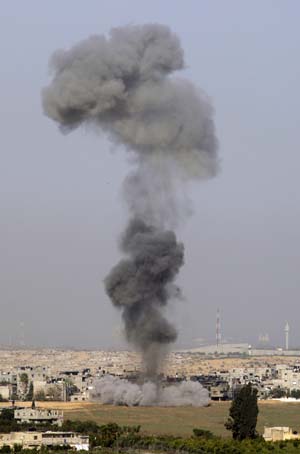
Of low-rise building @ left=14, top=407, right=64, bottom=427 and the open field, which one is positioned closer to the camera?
the open field

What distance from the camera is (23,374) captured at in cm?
10762

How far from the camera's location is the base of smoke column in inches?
2776

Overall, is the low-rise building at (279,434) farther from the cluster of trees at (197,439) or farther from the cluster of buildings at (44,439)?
the cluster of buildings at (44,439)

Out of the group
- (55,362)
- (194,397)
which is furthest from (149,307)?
(55,362)

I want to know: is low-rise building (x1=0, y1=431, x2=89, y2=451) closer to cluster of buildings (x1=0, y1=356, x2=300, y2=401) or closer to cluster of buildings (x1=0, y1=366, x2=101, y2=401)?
cluster of buildings (x1=0, y1=356, x2=300, y2=401)

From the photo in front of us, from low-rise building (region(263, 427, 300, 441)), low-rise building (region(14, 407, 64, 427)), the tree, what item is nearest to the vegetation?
low-rise building (region(14, 407, 64, 427))

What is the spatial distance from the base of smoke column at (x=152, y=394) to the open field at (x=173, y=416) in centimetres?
61

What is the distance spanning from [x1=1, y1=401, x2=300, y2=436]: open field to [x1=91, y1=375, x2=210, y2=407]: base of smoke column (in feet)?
2.01

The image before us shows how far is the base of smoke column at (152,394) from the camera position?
70.5 metres

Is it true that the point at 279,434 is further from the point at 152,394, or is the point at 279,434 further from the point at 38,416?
the point at 152,394

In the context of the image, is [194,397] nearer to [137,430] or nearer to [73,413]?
[73,413]

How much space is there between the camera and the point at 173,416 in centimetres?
6606

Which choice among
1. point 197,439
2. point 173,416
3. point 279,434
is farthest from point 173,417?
point 197,439

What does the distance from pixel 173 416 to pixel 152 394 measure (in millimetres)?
4274
